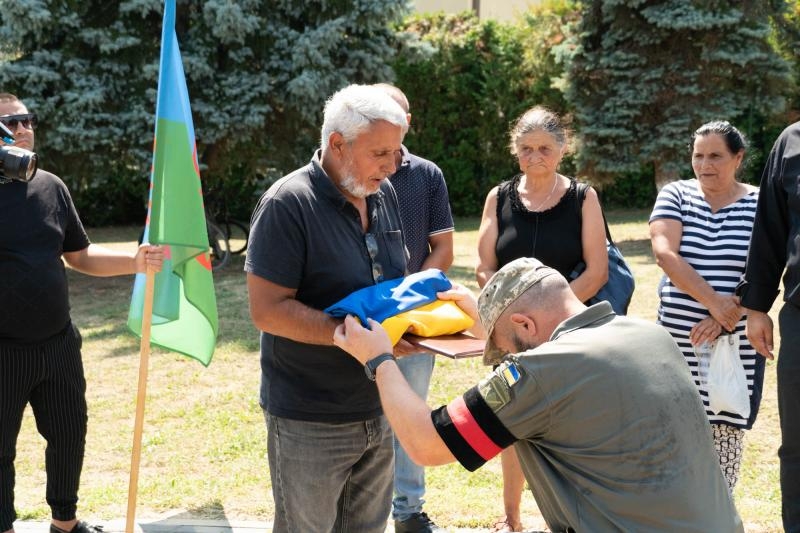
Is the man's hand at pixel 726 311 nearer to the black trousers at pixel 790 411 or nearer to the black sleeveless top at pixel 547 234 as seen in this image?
the black trousers at pixel 790 411

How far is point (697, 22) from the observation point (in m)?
14.7

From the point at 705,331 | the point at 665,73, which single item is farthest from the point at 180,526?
the point at 665,73

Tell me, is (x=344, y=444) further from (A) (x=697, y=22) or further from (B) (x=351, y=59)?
(A) (x=697, y=22)

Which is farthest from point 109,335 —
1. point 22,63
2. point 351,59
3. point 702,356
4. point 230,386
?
point 702,356

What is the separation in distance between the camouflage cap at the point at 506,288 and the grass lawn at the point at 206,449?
253 centimetres

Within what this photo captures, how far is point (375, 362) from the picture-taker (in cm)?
252

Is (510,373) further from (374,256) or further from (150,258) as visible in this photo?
(150,258)

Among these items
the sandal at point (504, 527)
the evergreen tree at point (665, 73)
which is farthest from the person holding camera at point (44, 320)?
the evergreen tree at point (665, 73)

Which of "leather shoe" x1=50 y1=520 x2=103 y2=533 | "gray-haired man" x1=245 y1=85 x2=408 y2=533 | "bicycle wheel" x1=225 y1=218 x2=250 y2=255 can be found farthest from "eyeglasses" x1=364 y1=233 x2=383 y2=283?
"bicycle wheel" x1=225 y1=218 x2=250 y2=255

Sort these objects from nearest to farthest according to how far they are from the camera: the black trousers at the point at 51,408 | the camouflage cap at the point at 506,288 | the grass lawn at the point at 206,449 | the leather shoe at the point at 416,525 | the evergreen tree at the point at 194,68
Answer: the camouflage cap at the point at 506,288 → the black trousers at the point at 51,408 → the leather shoe at the point at 416,525 → the grass lawn at the point at 206,449 → the evergreen tree at the point at 194,68

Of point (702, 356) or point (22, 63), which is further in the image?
point (22, 63)

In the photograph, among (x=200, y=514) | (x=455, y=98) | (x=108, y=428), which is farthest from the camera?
(x=455, y=98)

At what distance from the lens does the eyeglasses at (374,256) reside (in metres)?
3.08

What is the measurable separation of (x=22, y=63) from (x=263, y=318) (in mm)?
10736
